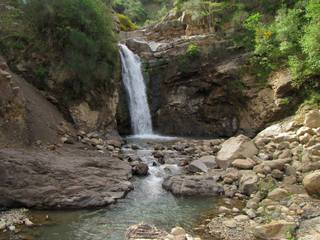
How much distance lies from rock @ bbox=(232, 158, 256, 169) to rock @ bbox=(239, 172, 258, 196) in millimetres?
1200

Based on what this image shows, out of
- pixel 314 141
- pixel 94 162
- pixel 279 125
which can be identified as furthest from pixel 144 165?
pixel 279 125

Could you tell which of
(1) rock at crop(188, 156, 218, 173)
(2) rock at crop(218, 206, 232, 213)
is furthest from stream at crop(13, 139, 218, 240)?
(1) rock at crop(188, 156, 218, 173)

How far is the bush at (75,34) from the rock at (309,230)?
11.9m

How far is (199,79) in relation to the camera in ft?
76.8

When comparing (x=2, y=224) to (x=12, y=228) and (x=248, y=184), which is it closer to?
(x=12, y=228)

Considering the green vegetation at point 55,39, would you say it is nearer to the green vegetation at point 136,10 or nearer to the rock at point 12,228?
the rock at point 12,228

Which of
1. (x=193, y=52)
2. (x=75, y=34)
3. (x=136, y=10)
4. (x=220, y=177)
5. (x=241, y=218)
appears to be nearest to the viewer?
(x=241, y=218)

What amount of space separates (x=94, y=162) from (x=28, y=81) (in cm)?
625

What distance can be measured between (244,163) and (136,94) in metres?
10.7

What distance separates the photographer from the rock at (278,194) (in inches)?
429

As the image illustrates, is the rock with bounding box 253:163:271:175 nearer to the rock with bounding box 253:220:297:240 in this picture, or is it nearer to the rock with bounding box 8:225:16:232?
the rock with bounding box 253:220:297:240

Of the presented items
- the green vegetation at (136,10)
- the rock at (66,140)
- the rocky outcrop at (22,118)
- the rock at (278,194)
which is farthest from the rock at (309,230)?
the green vegetation at (136,10)

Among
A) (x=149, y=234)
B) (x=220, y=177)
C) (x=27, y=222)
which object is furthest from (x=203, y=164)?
(x=27, y=222)

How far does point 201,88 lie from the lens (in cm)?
2338
